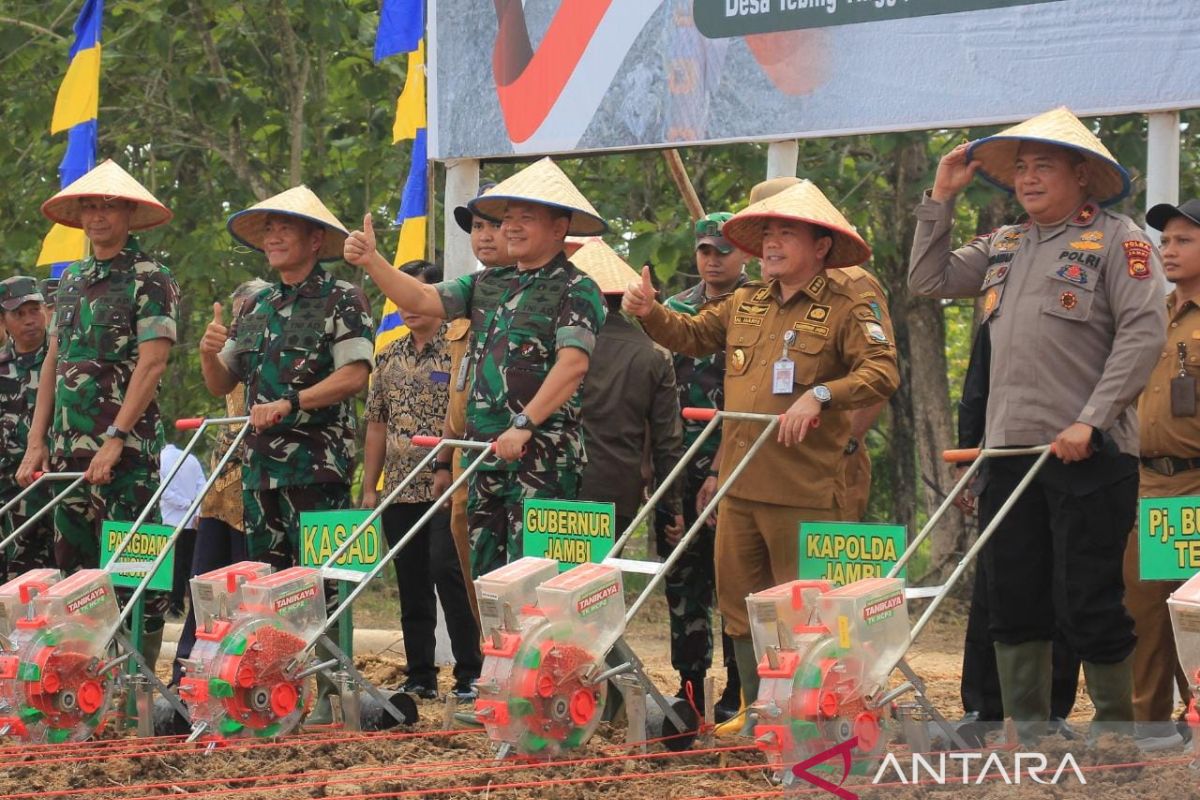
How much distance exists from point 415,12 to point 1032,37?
414 cm

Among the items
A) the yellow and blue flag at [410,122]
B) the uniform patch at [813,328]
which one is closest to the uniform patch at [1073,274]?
the uniform patch at [813,328]

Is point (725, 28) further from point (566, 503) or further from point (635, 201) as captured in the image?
point (635, 201)

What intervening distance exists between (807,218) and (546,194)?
1.04 metres

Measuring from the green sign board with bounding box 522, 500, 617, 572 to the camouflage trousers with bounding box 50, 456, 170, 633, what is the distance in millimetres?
2055

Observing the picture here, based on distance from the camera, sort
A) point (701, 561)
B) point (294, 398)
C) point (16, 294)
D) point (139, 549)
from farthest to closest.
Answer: point (16, 294) → point (701, 561) → point (139, 549) → point (294, 398)

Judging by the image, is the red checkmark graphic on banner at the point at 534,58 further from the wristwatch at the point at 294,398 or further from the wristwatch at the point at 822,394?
the wristwatch at the point at 822,394

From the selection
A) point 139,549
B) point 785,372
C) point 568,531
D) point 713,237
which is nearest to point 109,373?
point 139,549

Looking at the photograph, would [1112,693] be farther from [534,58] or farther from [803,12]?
[534,58]

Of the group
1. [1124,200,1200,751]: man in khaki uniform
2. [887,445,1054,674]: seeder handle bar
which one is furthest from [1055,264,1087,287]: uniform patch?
[1124,200,1200,751]: man in khaki uniform

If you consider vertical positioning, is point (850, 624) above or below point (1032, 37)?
below

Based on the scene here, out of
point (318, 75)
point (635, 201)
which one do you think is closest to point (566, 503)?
point (635, 201)

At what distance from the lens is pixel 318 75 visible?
1418 centimetres

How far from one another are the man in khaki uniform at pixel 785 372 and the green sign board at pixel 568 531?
1.66ft

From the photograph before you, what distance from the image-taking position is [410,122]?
405 inches
